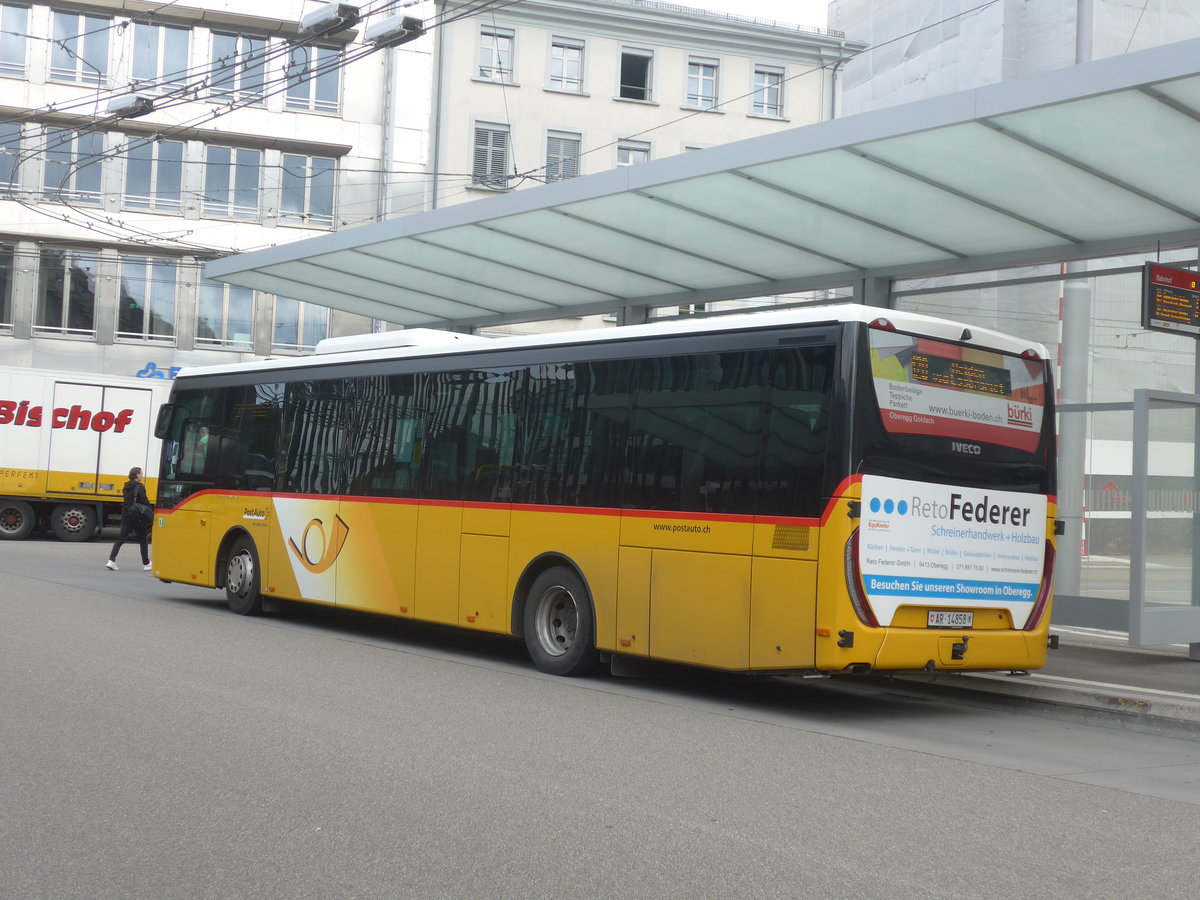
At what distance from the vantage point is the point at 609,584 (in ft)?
36.0

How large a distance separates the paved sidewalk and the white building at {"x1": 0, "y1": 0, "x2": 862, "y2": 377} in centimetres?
2997

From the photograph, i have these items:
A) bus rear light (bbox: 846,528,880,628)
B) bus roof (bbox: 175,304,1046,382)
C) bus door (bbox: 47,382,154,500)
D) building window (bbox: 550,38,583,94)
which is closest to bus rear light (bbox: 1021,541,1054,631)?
bus roof (bbox: 175,304,1046,382)

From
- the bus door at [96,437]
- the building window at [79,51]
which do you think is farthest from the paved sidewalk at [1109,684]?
the building window at [79,51]

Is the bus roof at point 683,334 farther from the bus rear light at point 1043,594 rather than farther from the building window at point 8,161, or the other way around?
the building window at point 8,161

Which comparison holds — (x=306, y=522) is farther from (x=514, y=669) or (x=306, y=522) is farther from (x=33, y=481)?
(x=33, y=481)

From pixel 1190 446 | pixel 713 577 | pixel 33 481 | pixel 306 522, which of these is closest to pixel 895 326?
pixel 713 577

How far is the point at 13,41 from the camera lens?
39719 mm

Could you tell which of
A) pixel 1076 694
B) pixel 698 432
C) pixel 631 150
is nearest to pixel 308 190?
pixel 631 150

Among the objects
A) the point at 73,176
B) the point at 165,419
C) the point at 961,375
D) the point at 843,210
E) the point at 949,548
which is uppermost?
the point at 73,176

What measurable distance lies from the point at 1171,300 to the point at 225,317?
34.1 meters

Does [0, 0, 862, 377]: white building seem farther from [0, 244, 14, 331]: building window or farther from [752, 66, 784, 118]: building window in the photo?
[752, 66, 784, 118]: building window

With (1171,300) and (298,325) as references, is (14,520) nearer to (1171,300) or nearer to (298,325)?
(298,325)

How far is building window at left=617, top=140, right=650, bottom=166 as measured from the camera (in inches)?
1762

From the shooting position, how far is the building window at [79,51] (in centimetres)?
3994
